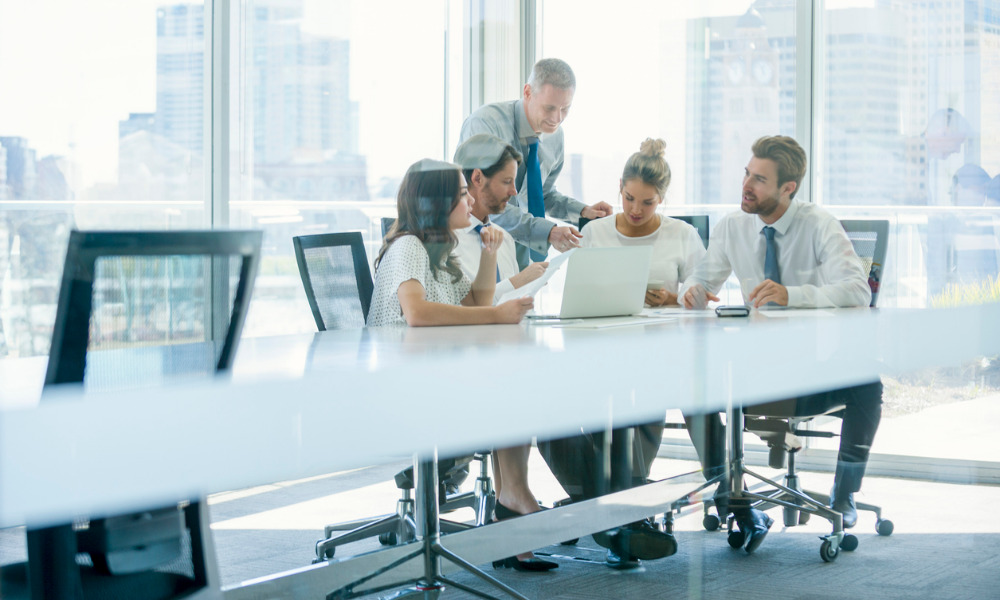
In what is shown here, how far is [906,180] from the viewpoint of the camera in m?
3.18

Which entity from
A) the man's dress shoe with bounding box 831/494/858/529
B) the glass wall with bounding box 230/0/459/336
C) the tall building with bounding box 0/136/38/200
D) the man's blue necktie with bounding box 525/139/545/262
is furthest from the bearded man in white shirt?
the tall building with bounding box 0/136/38/200

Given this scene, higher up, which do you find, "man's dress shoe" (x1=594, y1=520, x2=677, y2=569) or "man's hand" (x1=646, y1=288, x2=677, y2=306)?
"man's hand" (x1=646, y1=288, x2=677, y2=306)

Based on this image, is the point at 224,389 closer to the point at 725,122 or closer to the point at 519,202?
the point at 519,202

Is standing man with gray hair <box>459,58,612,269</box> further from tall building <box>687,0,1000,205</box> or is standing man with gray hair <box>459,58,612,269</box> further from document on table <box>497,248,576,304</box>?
document on table <box>497,248,576,304</box>

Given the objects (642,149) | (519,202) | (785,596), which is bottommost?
(785,596)

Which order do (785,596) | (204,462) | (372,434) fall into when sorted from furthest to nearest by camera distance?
(785,596) → (372,434) → (204,462)

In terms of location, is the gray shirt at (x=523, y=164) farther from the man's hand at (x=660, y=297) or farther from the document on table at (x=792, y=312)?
the document on table at (x=792, y=312)

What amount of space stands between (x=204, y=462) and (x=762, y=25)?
3022 millimetres

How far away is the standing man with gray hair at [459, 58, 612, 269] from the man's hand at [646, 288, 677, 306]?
0.46 m

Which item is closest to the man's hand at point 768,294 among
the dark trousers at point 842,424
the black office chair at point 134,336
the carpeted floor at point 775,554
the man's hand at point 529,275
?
the dark trousers at point 842,424

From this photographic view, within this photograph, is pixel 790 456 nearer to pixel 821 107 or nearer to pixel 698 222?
pixel 698 222

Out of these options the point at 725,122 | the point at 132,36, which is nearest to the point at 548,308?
the point at 725,122

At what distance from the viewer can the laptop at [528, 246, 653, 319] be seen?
2.03m

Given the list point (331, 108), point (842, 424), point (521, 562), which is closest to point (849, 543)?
point (842, 424)
